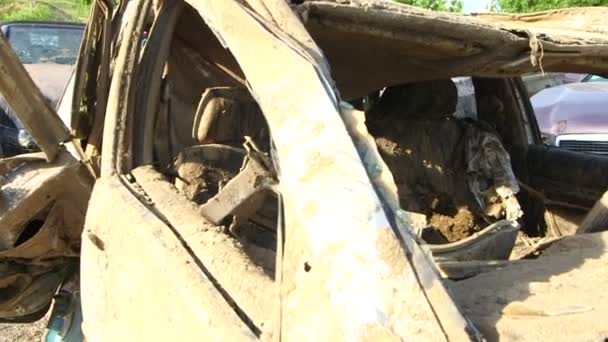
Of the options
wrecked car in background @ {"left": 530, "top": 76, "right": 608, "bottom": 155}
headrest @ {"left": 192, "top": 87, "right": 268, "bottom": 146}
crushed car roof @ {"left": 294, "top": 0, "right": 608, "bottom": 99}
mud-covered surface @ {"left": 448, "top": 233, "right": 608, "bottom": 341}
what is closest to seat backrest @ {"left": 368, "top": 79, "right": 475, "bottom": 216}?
crushed car roof @ {"left": 294, "top": 0, "right": 608, "bottom": 99}

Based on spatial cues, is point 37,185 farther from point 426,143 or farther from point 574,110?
point 574,110

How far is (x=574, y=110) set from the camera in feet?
23.9

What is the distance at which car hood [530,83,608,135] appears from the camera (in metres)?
7.04

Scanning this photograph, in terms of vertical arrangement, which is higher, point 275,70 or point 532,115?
point 275,70


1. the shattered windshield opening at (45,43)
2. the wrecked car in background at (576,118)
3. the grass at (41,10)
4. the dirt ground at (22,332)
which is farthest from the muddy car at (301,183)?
the grass at (41,10)

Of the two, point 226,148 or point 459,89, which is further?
point 459,89

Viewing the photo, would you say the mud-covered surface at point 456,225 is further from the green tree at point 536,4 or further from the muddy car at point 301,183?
the green tree at point 536,4

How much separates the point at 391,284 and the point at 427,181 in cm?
245

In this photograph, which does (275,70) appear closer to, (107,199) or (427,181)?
(107,199)

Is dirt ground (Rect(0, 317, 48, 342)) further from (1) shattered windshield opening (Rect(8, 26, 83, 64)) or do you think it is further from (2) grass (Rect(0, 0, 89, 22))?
(2) grass (Rect(0, 0, 89, 22))

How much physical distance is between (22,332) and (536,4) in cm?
1345

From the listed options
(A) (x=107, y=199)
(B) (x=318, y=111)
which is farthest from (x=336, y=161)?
(A) (x=107, y=199)

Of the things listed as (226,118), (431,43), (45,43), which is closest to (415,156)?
(431,43)

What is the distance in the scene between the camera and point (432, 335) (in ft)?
4.64
